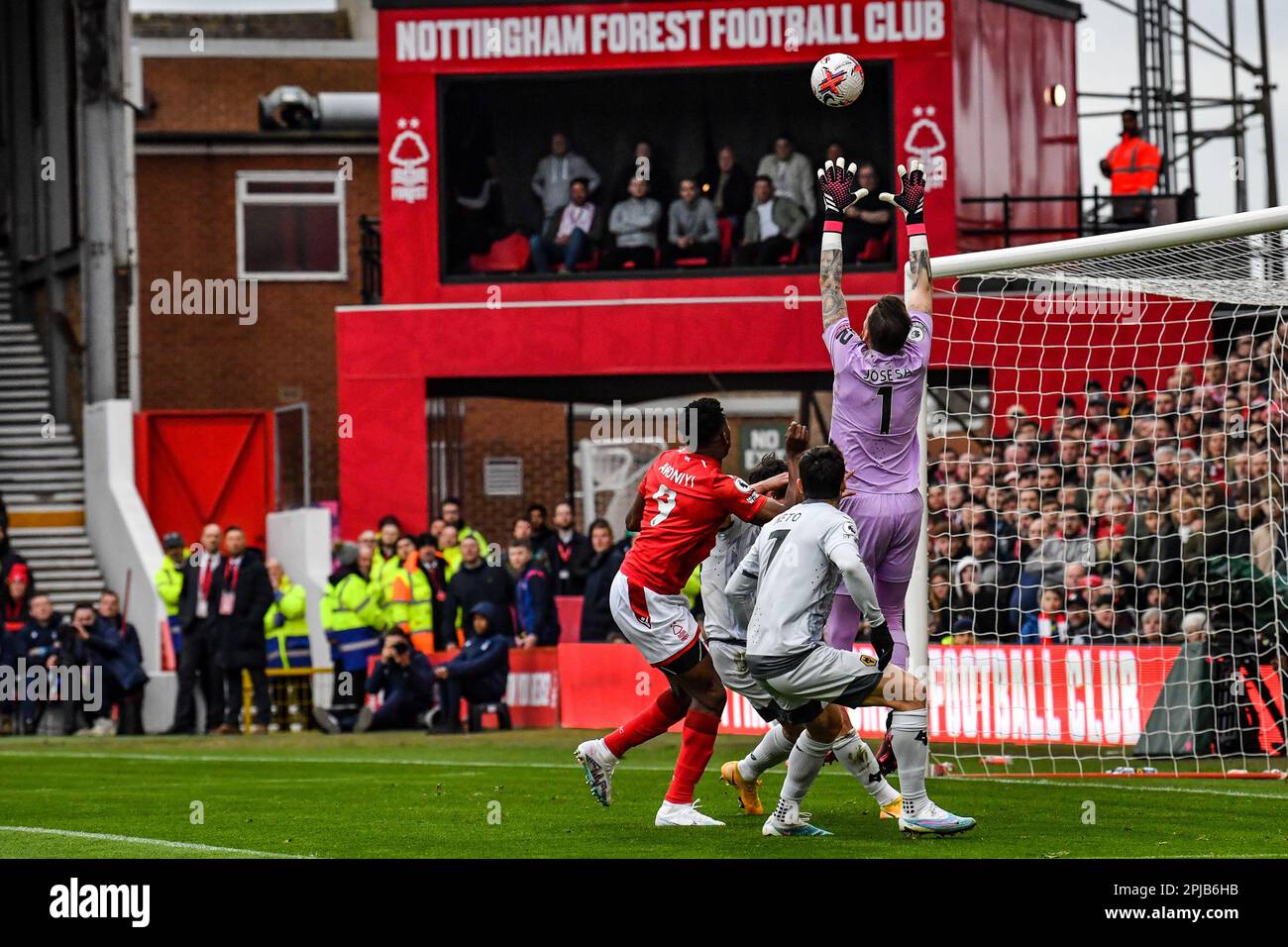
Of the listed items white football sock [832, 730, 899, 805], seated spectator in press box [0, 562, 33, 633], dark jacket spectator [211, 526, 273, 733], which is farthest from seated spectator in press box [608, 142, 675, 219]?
white football sock [832, 730, 899, 805]

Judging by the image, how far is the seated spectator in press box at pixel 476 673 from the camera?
61.4ft

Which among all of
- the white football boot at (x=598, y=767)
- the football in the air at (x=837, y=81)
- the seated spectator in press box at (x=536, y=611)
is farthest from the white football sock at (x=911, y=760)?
the seated spectator in press box at (x=536, y=611)

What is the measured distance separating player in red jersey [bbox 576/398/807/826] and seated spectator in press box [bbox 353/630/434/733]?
31.1ft

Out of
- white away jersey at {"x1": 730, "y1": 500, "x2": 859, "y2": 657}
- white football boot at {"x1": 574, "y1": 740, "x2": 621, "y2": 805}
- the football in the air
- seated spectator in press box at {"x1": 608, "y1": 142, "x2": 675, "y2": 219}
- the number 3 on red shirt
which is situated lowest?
white football boot at {"x1": 574, "y1": 740, "x2": 621, "y2": 805}

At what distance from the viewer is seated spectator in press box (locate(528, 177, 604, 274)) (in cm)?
2541

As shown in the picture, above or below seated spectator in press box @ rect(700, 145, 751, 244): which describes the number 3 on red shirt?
below

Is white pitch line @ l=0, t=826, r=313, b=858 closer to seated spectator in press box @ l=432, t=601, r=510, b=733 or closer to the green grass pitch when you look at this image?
the green grass pitch

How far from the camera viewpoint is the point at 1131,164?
936 inches

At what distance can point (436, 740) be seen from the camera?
1794cm

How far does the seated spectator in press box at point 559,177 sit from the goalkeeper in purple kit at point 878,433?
16.2 m

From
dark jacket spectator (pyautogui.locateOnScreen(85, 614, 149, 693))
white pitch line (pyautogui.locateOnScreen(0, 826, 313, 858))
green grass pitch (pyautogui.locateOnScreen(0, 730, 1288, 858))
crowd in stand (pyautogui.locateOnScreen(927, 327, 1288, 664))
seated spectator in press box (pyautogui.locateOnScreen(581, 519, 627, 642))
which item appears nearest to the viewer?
→ white pitch line (pyautogui.locateOnScreen(0, 826, 313, 858))

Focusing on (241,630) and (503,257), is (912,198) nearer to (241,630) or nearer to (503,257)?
(241,630)

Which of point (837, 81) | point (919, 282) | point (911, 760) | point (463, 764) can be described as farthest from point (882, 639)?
point (463, 764)

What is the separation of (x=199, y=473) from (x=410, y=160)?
487 centimetres
